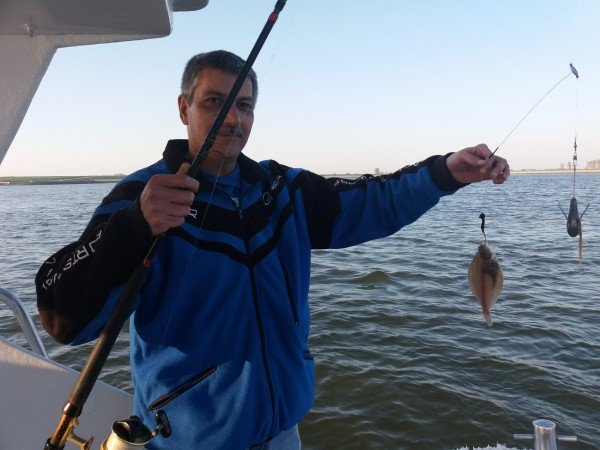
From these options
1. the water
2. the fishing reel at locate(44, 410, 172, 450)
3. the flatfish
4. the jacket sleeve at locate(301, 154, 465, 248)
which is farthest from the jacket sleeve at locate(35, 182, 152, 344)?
the water

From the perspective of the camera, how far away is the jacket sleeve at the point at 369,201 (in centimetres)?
249

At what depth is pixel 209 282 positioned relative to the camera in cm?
198

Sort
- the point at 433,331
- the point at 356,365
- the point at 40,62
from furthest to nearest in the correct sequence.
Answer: the point at 433,331 → the point at 356,365 → the point at 40,62

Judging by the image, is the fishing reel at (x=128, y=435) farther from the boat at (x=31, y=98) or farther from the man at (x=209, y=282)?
the boat at (x=31, y=98)

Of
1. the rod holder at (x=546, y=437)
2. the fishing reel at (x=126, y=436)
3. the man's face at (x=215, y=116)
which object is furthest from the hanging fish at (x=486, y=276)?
the fishing reel at (x=126, y=436)

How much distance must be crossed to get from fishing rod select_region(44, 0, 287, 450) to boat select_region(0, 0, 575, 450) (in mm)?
761

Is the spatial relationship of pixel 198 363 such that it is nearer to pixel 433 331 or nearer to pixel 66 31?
pixel 66 31

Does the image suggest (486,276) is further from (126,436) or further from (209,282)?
(126,436)

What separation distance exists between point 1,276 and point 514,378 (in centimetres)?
1238

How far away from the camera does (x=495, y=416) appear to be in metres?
5.46

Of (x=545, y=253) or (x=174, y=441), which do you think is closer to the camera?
(x=174, y=441)

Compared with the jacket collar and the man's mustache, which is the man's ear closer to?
the jacket collar

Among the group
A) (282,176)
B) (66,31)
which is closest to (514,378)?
(282,176)

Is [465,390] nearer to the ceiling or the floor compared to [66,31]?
nearer to the floor
